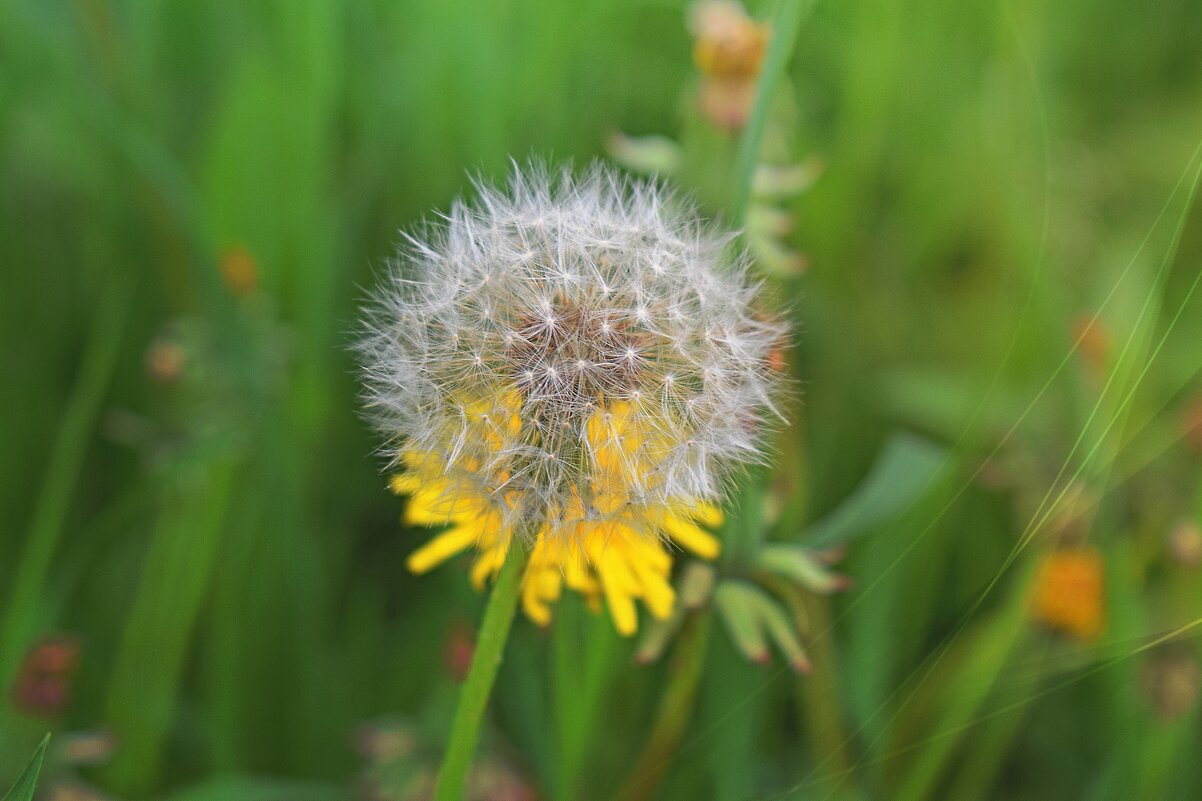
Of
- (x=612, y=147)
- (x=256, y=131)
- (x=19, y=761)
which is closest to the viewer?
(x=19, y=761)

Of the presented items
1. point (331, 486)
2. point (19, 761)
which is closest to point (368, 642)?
point (331, 486)

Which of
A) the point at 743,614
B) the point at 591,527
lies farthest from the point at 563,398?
the point at 743,614

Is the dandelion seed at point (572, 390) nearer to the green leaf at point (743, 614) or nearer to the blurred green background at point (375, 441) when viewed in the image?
the green leaf at point (743, 614)

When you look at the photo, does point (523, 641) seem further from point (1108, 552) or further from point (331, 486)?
point (1108, 552)

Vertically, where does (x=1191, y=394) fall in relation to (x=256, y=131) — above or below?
below

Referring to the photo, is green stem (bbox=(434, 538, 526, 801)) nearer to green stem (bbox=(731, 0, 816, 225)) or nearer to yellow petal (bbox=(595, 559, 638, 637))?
yellow petal (bbox=(595, 559, 638, 637))

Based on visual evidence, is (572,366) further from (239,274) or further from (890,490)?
(239,274)

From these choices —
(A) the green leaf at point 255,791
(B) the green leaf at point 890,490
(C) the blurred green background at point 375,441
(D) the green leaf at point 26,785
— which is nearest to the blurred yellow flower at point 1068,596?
(C) the blurred green background at point 375,441
